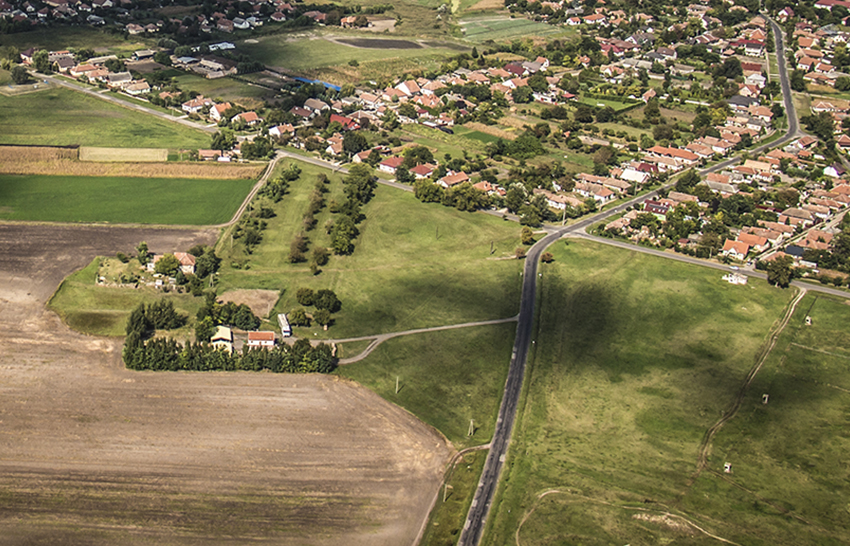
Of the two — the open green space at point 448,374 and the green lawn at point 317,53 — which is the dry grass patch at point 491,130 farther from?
the open green space at point 448,374

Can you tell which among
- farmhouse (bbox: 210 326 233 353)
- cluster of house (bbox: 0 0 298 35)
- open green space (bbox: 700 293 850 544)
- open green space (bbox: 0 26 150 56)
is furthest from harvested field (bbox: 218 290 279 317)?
cluster of house (bbox: 0 0 298 35)

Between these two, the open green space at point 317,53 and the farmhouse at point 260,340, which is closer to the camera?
the farmhouse at point 260,340

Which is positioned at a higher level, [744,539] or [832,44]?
[832,44]

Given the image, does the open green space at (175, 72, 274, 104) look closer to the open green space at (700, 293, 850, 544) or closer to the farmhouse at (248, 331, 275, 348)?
the farmhouse at (248, 331, 275, 348)

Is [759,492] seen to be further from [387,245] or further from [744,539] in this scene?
[387,245]

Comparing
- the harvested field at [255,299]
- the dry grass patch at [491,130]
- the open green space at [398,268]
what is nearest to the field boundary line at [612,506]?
the open green space at [398,268]

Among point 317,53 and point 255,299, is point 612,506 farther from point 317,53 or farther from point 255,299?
point 317,53

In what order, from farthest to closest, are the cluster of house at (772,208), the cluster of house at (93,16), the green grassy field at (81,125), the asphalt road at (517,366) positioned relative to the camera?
the cluster of house at (93,16) → the green grassy field at (81,125) → the cluster of house at (772,208) → the asphalt road at (517,366)

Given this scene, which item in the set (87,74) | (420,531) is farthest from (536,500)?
(87,74)
